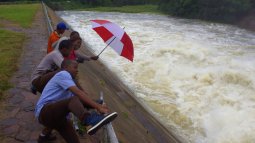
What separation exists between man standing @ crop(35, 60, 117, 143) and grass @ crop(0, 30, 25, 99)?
154 inches

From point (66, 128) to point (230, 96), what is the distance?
29.7ft

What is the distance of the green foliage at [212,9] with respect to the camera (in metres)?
42.8

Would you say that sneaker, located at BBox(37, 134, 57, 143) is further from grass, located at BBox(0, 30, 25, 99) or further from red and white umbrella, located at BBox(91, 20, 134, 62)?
grass, located at BBox(0, 30, 25, 99)

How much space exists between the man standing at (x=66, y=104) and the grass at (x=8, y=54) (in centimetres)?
390

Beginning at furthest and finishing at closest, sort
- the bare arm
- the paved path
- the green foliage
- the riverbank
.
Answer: the green foliage → the riverbank → the paved path → the bare arm

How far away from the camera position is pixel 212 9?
151 ft

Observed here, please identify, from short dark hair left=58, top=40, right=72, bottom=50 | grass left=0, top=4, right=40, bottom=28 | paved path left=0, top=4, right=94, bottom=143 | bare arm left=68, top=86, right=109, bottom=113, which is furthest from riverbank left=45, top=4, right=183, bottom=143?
grass left=0, top=4, right=40, bottom=28

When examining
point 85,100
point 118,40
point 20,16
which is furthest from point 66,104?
point 20,16

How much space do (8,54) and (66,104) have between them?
8.49 metres

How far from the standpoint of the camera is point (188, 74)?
50.2 feet

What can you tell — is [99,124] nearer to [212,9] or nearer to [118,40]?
[118,40]

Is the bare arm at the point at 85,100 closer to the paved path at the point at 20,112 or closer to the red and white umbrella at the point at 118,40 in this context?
the paved path at the point at 20,112

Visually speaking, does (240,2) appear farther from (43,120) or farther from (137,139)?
(43,120)

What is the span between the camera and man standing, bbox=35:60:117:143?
4141 millimetres
